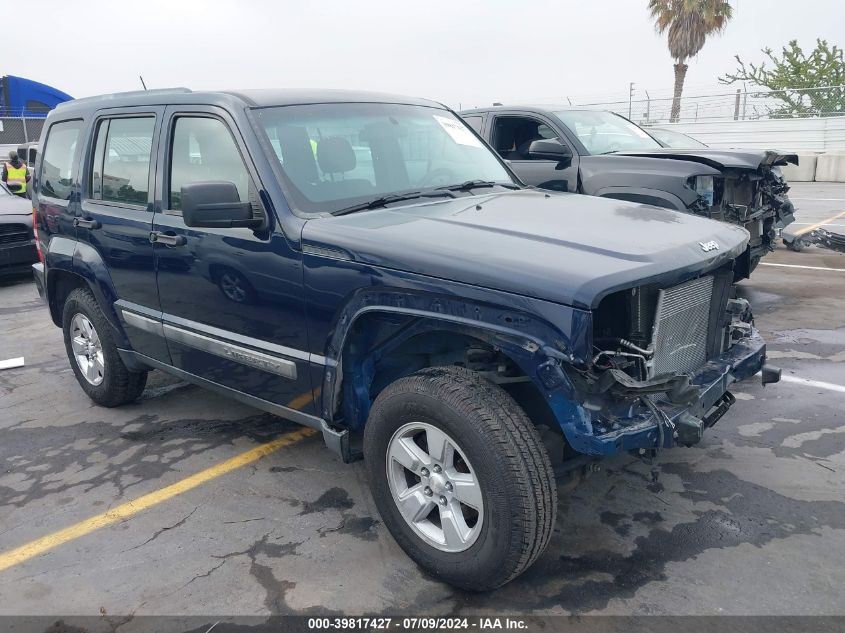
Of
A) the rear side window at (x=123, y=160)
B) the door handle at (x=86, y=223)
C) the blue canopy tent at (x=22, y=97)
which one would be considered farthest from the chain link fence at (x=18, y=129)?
the rear side window at (x=123, y=160)

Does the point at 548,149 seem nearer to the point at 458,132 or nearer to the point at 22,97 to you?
the point at 458,132

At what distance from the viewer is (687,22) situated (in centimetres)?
2998

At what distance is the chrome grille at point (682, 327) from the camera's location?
116 inches

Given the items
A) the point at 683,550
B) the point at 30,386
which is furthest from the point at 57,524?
the point at 683,550

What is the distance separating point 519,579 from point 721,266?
1609 millimetres

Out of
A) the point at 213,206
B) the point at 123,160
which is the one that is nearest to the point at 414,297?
the point at 213,206

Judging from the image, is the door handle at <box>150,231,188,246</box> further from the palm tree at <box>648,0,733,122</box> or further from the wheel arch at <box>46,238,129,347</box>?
the palm tree at <box>648,0,733,122</box>

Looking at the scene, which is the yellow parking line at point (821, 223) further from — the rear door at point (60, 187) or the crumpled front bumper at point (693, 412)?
the rear door at point (60, 187)

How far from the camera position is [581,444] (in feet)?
8.54

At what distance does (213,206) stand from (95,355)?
2351mm

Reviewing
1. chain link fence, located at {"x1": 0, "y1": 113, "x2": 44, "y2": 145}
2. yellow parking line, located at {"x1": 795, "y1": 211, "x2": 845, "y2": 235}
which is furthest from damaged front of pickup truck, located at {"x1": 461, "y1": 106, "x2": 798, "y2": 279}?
chain link fence, located at {"x1": 0, "y1": 113, "x2": 44, "y2": 145}

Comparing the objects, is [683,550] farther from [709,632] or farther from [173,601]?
[173,601]

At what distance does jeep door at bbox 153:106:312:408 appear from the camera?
135 inches

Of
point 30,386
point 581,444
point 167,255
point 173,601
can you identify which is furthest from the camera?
point 30,386
